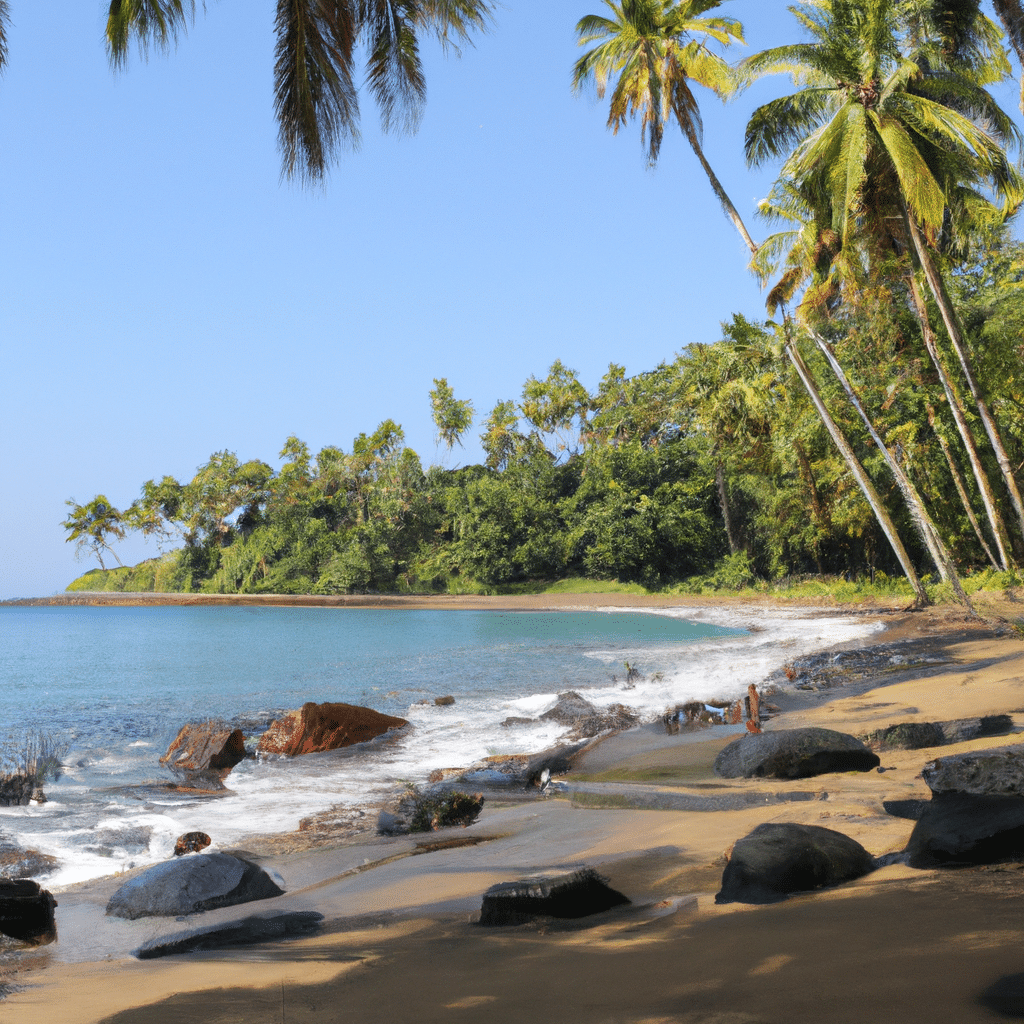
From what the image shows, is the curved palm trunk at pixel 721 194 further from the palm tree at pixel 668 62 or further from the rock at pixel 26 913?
the rock at pixel 26 913

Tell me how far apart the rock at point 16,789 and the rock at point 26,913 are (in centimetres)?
389

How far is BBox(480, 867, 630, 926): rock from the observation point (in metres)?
2.94

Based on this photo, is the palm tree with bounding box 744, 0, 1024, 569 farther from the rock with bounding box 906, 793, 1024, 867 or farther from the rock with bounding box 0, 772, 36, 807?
the rock with bounding box 0, 772, 36, 807

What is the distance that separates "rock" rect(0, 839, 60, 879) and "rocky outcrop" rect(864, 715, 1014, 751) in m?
5.99

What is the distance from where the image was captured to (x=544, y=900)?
2939 mm

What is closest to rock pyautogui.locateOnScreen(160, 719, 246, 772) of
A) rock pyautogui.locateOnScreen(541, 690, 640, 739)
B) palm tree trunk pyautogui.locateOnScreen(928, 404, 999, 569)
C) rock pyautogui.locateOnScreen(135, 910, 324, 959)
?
rock pyautogui.locateOnScreen(541, 690, 640, 739)

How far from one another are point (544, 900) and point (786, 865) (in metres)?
0.93

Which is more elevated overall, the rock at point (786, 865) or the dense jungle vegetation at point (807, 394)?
the dense jungle vegetation at point (807, 394)

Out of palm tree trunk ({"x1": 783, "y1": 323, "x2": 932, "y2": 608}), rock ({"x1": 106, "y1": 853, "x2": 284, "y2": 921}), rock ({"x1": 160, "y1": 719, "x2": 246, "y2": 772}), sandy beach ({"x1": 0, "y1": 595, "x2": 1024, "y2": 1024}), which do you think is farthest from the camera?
palm tree trunk ({"x1": 783, "y1": 323, "x2": 932, "y2": 608})

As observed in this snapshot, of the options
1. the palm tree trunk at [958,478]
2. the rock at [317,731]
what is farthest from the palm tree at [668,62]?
the rock at [317,731]

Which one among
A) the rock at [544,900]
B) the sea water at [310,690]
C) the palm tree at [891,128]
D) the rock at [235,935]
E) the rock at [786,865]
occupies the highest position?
the palm tree at [891,128]

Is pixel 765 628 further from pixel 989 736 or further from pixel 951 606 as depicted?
pixel 989 736

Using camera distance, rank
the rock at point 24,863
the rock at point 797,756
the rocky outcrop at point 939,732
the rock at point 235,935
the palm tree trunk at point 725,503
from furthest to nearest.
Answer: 1. the palm tree trunk at point 725,503
2. the rocky outcrop at point 939,732
3. the rock at point 797,756
4. the rock at point 24,863
5. the rock at point 235,935

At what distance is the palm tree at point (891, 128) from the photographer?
16.2m
